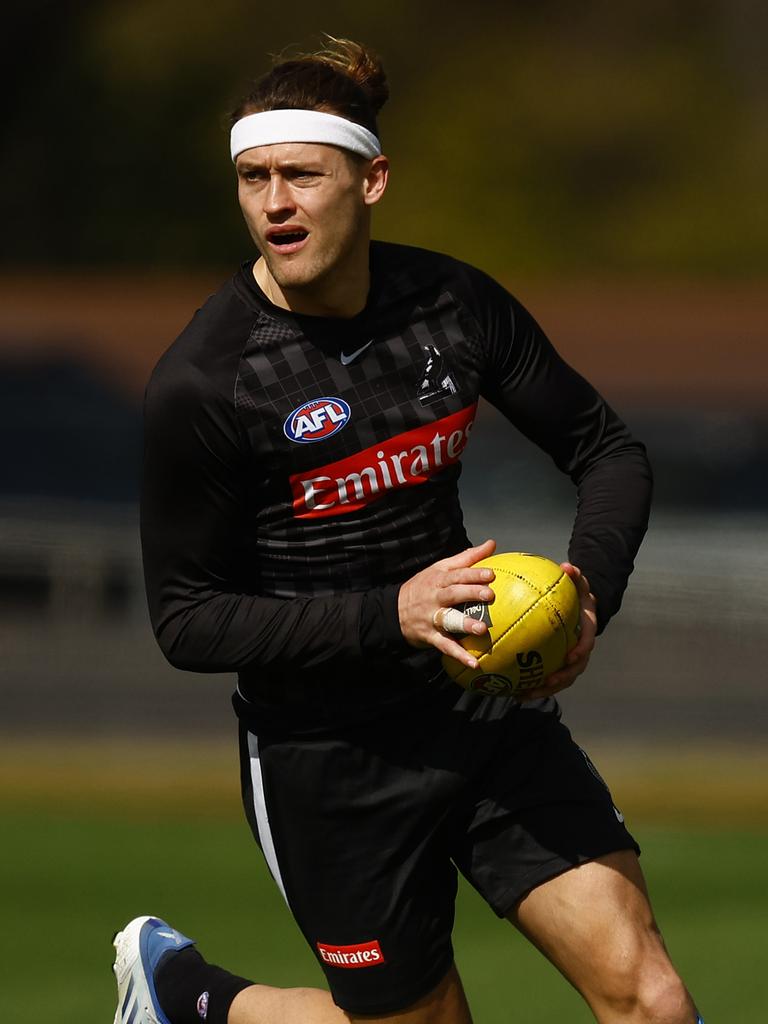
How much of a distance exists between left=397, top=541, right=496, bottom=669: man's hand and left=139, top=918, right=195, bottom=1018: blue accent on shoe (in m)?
1.79

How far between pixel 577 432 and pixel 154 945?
2.06 metres

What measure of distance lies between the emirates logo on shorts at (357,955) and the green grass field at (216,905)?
1.92m

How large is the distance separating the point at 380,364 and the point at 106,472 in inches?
766

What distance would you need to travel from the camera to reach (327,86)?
14.6ft

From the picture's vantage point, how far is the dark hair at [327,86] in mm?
4395

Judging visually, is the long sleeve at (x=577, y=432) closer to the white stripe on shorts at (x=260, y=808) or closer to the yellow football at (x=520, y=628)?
the yellow football at (x=520, y=628)

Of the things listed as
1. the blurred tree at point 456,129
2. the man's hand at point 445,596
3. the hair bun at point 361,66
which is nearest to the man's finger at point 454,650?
the man's hand at point 445,596

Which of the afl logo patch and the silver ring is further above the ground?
the afl logo patch

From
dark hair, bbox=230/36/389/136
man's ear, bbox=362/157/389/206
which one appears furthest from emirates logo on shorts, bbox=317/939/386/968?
dark hair, bbox=230/36/389/136

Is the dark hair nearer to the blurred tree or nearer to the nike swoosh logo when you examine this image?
the nike swoosh logo

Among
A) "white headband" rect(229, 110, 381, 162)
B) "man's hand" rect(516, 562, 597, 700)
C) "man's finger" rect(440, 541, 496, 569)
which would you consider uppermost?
"white headband" rect(229, 110, 381, 162)

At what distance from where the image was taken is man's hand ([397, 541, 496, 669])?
395 cm

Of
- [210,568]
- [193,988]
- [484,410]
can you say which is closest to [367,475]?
[210,568]

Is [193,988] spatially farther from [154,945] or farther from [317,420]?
[317,420]
